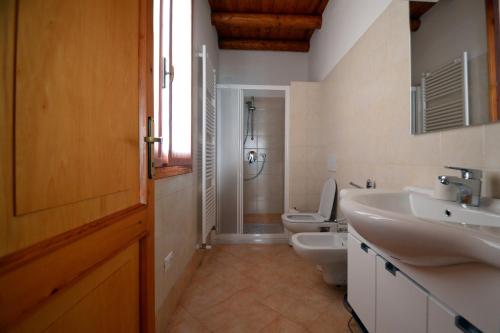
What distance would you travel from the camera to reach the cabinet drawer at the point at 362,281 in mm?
1058

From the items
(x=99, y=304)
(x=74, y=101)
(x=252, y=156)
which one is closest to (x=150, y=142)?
(x=74, y=101)

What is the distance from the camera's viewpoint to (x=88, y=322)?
579 millimetres

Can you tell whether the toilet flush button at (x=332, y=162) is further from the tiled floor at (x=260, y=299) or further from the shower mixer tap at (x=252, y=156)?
the shower mixer tap at (x=252, y=156)

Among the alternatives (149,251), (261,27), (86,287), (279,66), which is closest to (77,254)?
(86,287)

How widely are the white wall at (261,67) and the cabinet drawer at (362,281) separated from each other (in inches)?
106

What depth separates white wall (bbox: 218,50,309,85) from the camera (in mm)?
3260

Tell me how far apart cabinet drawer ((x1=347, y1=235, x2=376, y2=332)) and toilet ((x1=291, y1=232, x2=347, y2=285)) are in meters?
0.21

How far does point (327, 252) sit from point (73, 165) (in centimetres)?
147

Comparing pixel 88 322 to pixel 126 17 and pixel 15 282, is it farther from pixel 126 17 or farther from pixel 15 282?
pixel 126 17

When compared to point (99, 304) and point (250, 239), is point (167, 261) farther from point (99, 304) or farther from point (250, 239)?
A: point (250, 239)

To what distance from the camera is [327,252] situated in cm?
149

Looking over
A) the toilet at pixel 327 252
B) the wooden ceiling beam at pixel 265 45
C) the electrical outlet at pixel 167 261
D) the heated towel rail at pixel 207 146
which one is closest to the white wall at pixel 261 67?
the wooden ceiling beam at pixel 265 45

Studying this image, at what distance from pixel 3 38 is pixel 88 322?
661 millimetres

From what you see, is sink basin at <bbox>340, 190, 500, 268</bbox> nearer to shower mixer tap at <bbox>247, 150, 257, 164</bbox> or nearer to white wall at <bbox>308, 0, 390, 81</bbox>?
white wall at <bbox>308, 0, 390, 81</bbox>
